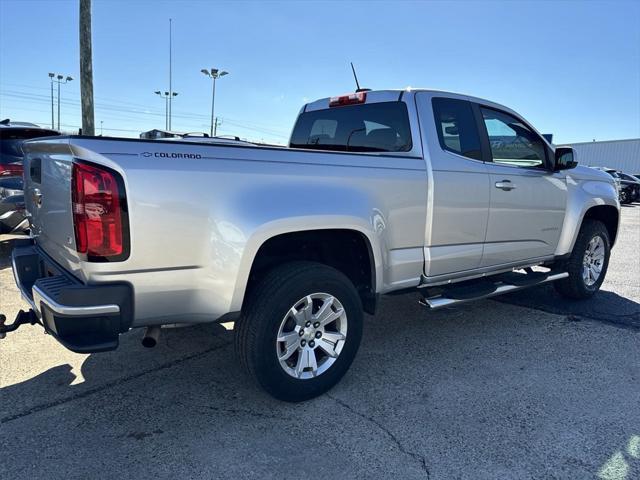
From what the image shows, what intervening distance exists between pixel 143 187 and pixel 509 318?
3.88 meters

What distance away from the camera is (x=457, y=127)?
13.1ft

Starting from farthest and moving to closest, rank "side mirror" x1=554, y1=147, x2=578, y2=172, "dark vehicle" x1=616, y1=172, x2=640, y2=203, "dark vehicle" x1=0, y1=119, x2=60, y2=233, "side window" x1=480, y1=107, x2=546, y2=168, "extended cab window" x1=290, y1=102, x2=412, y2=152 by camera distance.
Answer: "dark vehicle" x1=616, y1=172, x2=640, y2=203 → "dark vehicle" x1=0, y1=119, x2=60, y2=233 → "side mirror" x1=554, y1=147, x2=578, y2=172 → "side window" x1=480, y1=107, x2=546, y2=168 → "extended cab window" x1=290, y1=102, x2=412, y2=152

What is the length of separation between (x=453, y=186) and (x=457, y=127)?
0.60m

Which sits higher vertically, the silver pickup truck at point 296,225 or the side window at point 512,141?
the side window at point 512,141

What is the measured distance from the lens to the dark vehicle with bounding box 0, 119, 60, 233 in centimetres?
570

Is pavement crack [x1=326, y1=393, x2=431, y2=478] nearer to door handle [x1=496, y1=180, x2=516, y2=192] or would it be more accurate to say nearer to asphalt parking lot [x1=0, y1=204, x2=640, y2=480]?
asphalt parking lot [x1=0, y1=204, x2=640, y2=480]

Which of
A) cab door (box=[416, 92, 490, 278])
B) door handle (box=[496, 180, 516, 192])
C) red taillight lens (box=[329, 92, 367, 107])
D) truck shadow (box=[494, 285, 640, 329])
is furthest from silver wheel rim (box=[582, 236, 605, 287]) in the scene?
red taillight lens (box=[329, 92, 367, 107])

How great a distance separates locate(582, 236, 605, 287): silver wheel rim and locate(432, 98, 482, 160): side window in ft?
7.49

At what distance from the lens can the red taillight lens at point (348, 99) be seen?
162 inches

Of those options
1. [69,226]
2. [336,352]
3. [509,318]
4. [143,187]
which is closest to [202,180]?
[143,187]

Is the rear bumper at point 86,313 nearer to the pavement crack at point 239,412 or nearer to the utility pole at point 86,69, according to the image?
the pavement crack at point 239,412

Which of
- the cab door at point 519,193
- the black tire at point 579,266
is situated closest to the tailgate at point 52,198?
the cab door at point 519,193

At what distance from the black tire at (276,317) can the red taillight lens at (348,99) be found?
1738 millimetres

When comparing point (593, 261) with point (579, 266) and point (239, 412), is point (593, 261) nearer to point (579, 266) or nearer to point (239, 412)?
point (579, 266)
